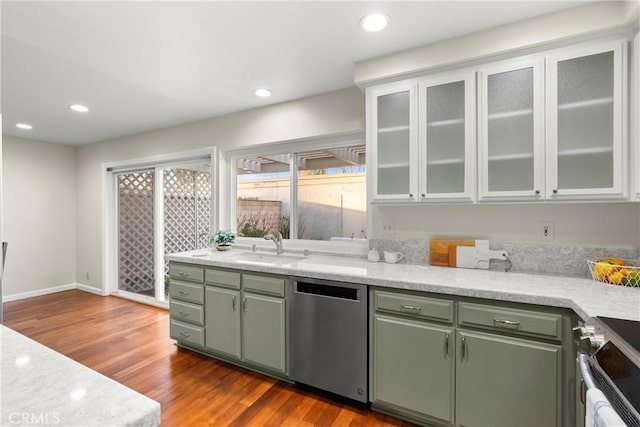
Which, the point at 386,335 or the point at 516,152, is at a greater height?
the point at 516,152

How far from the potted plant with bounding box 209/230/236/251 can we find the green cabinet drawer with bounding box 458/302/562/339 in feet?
8.08

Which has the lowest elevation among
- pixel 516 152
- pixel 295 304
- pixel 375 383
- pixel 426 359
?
pixel 375 383

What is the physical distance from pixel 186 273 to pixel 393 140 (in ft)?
7.24

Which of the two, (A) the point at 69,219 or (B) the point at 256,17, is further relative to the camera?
(A) the point at 69,219

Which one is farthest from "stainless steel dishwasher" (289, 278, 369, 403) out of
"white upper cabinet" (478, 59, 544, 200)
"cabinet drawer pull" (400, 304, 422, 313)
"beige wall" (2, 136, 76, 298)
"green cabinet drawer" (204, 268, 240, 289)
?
"beige wall" (2, 136, 76, 298)

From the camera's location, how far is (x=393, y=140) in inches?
91.3

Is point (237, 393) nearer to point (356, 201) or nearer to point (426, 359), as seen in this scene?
point (426, 359)

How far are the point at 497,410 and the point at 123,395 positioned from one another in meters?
1.84

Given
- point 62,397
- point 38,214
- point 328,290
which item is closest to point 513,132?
point 328,290

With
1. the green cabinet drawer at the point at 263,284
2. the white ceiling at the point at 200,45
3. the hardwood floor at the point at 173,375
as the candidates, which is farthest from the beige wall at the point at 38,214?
the green cabinet drawer at the point at 263,284

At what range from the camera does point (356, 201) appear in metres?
2.97

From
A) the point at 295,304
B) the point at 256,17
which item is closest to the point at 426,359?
the point at 295,304

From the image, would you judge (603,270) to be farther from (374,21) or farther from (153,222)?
(153,222)

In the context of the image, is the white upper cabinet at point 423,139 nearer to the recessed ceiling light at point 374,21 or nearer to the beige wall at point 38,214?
the recessed ceiling light at point 374,21
